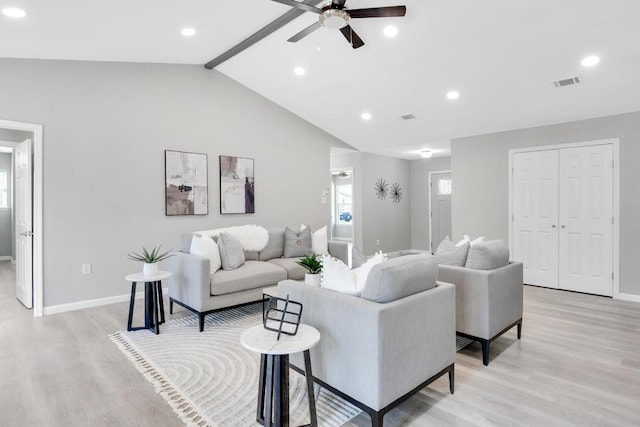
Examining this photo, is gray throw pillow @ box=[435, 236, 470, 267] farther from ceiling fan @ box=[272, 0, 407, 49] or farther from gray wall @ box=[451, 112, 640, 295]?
gray wall @ box=[451, 112, 640, 295]

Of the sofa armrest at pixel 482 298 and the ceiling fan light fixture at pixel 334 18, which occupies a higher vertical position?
the ceiling fan light fixture at pixel 334 18

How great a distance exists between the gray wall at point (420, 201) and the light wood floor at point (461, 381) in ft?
16.7

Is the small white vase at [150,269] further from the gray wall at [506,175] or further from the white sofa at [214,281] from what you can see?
the gray wall at [506,175]

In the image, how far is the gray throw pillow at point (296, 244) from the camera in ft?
15.7

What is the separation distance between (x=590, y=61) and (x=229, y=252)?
4.26m

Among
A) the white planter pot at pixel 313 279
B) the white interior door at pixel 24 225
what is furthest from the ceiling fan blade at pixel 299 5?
the white interior door at pixel 24 225

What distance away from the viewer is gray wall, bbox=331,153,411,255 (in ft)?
25.3

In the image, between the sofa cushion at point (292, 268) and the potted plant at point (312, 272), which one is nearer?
the potted plant at point (312, 272)

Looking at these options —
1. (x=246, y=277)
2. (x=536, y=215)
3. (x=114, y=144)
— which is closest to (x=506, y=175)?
(x=536, y=215)

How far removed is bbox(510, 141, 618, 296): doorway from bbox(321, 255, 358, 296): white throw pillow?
169 inches

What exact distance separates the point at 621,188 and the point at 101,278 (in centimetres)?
654

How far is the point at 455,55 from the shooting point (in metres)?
3.91

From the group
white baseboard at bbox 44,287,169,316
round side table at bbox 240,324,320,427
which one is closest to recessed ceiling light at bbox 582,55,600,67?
round side table at bbox 240,324,320,427

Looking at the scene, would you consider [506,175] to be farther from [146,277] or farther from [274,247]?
[146,277]
